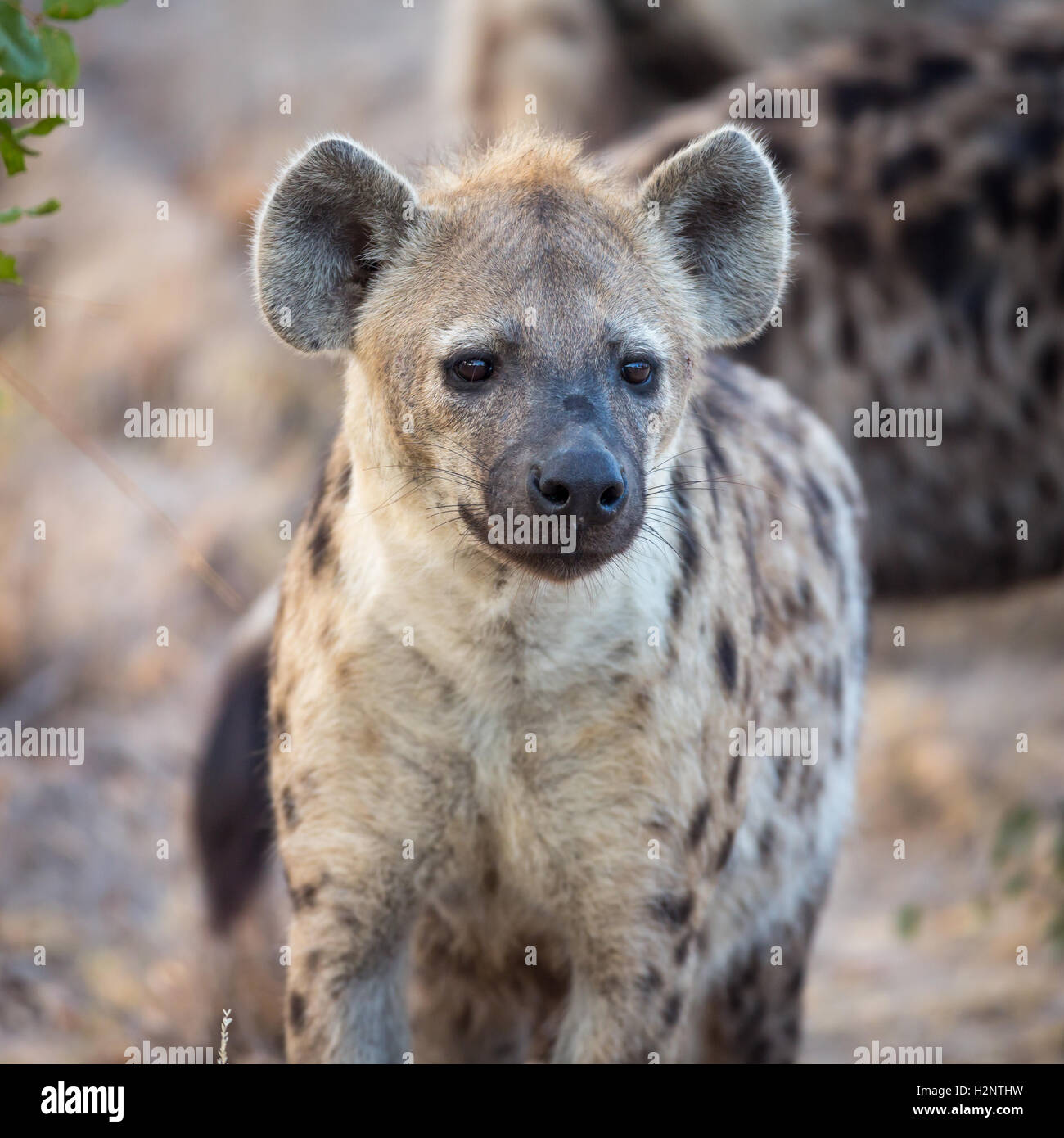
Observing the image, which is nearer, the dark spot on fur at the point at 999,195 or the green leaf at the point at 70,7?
the green leaf at the point at 70,7

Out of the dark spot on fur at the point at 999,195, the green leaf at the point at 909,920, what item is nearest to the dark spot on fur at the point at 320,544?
the green leaf at the point at 909,920

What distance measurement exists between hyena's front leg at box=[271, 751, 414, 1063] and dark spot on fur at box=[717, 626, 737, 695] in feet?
1.77

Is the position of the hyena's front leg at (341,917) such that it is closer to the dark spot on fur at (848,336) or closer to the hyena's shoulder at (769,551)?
the hyena's shoulder at (769,551)

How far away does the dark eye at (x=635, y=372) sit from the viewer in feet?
7.75

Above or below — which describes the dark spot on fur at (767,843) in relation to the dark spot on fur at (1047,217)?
below

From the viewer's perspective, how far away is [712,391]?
10.1 ft

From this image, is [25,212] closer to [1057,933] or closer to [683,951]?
[683,951]

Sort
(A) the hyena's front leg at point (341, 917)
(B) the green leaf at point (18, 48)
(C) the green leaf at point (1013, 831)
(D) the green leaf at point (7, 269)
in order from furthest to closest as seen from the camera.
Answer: (C) the green leaf at point (1013, 831) < (A) the hyena's front leg at point (341, 917) < (D) the green leaf at point (7, 269) < (B) the green leaf at point (18, 48)

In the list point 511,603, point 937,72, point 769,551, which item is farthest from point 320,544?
point 937,72

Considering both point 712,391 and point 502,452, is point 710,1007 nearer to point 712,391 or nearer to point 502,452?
point 712,391

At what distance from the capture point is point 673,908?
252cm

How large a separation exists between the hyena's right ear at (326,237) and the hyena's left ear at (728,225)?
0.40 metres

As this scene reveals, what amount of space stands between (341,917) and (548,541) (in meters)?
0.69

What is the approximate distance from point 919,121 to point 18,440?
10.9ft
